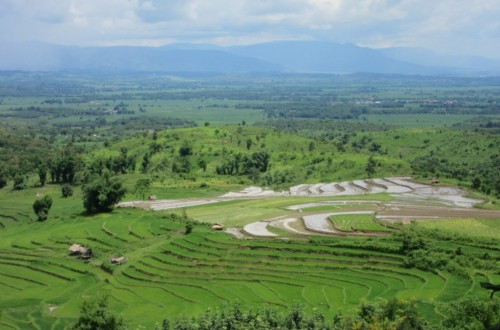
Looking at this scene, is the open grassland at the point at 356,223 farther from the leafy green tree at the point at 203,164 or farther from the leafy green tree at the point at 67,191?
the leafy green tree at the point at 203,164

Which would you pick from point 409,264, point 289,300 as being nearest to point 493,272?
point 409,264

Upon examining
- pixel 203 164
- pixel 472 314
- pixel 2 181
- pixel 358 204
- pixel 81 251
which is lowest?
pixel 2 181

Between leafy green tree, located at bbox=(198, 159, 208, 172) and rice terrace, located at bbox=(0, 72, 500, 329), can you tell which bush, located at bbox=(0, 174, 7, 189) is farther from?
leafy green tree, located at bbox=(198, 159, 208, 172)

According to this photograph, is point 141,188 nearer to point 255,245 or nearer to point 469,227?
point 255,245

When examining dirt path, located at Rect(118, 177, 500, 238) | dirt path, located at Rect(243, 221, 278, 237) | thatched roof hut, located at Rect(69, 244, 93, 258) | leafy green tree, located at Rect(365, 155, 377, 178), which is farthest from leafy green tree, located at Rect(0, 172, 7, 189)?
leafy green tree, located at Rect(365, 155, 377, 178)

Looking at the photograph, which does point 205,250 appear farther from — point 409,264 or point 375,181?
point 375,181

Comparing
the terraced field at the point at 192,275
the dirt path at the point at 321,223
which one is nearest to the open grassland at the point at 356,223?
the terraced field at the point at 192,275

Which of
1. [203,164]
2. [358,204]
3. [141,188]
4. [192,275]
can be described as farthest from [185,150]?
[192,275]
